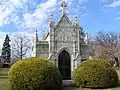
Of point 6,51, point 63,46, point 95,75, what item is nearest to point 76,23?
point 63,46

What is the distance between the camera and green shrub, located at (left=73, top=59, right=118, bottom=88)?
1973 cm

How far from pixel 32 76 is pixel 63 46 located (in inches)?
430

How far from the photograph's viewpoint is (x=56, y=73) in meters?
18.6

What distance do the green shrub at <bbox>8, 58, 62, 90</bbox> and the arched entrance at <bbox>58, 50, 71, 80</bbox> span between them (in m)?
9.40

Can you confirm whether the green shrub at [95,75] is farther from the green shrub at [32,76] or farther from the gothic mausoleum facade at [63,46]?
the gothic mausoleum facade at [63,46]

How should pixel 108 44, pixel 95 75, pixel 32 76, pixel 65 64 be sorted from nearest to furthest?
pixel 32 76 < pixel 95 75 < pixel 65 64 < pixel 108 44

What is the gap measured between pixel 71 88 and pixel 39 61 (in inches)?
148

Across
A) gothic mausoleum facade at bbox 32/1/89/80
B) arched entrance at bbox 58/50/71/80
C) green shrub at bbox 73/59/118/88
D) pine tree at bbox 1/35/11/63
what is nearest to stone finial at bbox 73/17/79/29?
gothic mausoleum facade at bbox 32/1/89/80

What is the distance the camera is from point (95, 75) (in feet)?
64.8

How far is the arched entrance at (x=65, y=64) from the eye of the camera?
2777cm

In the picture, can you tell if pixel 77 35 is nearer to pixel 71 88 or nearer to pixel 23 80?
pixel 71 88

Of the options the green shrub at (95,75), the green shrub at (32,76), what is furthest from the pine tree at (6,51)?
the green shrub at (32,76)

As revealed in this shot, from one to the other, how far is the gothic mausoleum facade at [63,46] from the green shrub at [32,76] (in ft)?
29.2

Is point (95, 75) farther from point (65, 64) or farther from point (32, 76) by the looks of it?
point (65, 64)
